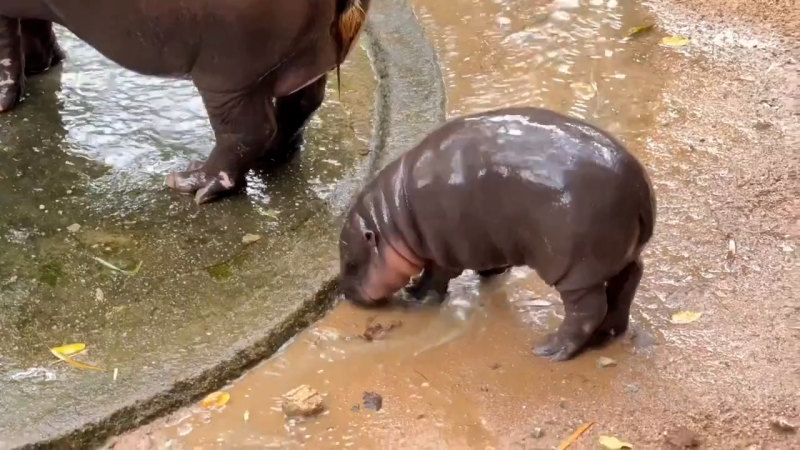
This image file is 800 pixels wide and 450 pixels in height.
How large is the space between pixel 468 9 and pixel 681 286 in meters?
1.91

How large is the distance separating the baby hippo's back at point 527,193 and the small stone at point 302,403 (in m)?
0.48

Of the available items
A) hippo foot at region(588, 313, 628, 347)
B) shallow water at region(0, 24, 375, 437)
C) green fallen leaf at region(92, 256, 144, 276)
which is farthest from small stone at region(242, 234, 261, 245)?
hippo foot at region(588, 313, 628, 347)

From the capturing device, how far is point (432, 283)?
2.61 metres

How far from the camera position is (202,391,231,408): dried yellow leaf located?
2.33 m

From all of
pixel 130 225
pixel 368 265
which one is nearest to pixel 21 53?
pixel 130 225

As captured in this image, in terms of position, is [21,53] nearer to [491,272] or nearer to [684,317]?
[491,272]

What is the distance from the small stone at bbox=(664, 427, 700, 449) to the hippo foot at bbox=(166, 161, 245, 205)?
59.4 inches

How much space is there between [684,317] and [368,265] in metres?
0.87

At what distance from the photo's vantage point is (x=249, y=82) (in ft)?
8.79

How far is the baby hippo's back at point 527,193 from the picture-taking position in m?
2.12

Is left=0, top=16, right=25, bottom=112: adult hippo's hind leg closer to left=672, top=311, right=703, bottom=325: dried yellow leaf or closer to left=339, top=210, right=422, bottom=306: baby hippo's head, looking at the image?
left=339, top=210, right=422, bottom=306: baby hippo's head

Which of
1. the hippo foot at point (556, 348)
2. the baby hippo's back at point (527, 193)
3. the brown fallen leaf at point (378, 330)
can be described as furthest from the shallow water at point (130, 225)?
the hippo foot at point (556, 348)

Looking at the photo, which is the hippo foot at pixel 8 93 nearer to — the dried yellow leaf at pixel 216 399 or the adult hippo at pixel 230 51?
the adult hippo at pixel 230 51

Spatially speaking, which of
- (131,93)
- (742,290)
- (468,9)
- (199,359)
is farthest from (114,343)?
(468,9)
